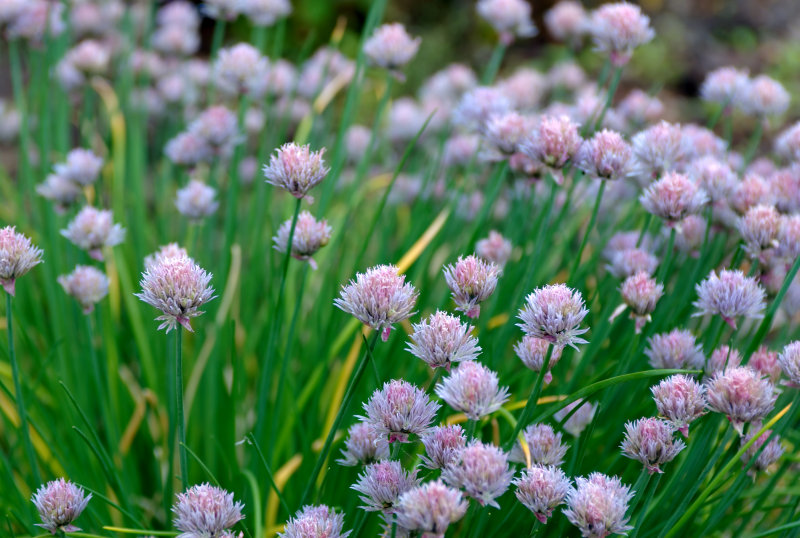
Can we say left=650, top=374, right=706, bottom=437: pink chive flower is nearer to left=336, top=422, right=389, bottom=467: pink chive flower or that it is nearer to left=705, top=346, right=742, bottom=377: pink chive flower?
left=705, top=346, right=742, bottom=377: pink chive flower

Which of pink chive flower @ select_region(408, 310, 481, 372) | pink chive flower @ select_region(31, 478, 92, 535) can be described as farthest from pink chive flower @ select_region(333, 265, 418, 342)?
pink chive flower @ select_region(31, 478, 92, 535)

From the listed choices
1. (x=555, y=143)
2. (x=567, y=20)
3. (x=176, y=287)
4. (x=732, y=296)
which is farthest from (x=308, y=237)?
(x=567, y=20)

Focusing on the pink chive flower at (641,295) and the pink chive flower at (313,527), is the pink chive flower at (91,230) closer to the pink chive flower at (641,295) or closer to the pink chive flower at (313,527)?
the pink chive flower at (313,527)

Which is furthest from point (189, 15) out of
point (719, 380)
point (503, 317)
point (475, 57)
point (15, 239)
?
point (475, 57)

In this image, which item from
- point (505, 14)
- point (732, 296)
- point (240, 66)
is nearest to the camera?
point (732, 296)

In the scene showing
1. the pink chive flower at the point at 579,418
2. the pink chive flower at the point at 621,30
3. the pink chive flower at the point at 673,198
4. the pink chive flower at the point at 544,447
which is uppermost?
the pink chive flower at the point at 621,30

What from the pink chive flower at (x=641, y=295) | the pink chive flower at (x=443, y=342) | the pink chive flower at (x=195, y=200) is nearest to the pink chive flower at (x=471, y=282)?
the pink chive flower at (x=443, y=342)

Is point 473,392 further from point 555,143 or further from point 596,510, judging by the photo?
point 555,143
